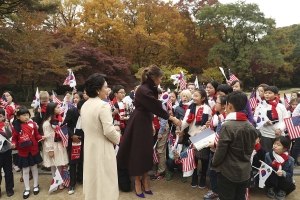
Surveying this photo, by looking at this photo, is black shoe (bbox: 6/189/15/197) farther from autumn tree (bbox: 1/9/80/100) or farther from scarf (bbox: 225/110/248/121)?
autumn tree (bbox: 1/9/80/100)

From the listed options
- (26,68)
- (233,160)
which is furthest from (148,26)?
(233,160)

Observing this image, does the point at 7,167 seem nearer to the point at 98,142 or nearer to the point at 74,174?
the point at 74,174

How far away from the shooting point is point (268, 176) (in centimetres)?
328

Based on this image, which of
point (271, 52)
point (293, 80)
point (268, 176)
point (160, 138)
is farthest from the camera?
point (293, 80)

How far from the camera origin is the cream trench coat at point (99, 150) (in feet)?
7.91

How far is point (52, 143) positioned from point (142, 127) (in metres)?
1.74

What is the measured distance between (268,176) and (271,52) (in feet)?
77.3

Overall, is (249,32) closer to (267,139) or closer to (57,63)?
(57,63)

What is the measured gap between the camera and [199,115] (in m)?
3.56

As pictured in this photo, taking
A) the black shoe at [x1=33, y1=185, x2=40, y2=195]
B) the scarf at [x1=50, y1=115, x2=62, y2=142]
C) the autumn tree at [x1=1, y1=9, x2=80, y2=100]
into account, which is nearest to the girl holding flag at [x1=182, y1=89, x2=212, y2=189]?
the scarf at [x1=50, y1=115, x2=62, y2=142]

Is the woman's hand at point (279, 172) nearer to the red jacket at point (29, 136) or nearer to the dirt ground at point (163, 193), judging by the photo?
the dirt ground at point (163, 193)

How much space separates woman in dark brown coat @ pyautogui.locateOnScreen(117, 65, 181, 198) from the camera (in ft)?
10.4

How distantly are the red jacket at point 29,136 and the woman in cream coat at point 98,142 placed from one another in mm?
1625

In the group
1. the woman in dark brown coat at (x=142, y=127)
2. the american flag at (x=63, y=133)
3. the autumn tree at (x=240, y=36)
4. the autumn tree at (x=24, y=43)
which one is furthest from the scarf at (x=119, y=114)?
the autumn tree at (x=240, y=36)
